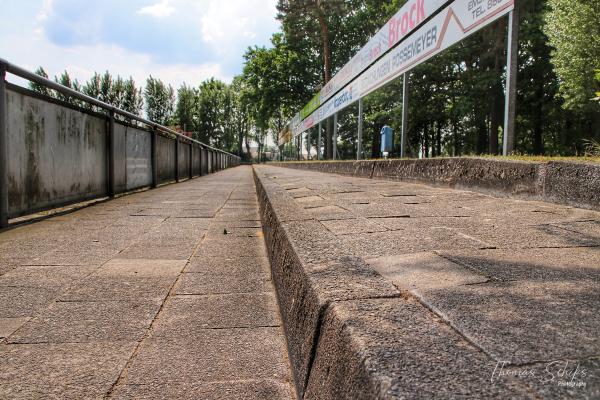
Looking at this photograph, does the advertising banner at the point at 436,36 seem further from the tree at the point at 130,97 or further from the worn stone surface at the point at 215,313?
the tree at the point at 130,97

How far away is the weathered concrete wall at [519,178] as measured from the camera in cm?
285

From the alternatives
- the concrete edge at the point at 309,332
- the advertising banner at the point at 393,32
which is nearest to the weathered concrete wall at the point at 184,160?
the advertising banner at the point at 393,32

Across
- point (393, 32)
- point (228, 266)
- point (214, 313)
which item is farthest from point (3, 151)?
point (393, 32)

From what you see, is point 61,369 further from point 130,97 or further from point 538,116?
point 130,97

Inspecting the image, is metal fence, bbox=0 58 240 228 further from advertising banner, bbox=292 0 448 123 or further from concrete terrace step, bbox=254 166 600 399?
advertising banner, bbox=292 0 448 123

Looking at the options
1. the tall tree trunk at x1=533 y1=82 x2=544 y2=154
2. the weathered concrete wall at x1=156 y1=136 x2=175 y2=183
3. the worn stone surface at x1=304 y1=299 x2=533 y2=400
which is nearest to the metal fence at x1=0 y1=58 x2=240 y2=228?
the weathered concrete wall at x1=156 y1=136 x2=175 y2=183

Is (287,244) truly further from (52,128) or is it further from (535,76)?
(535,76)

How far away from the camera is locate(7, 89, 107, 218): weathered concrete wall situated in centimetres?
361

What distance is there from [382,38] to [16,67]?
20.9 feet

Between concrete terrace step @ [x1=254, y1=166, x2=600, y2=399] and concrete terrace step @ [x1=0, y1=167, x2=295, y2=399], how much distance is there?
17 centimetres

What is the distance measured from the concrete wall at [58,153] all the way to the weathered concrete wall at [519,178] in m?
4.16

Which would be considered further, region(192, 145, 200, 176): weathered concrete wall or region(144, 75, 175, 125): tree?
region(144, 75, 175, 125): tree

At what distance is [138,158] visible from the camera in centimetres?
746

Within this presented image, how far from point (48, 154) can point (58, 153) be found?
21cm
